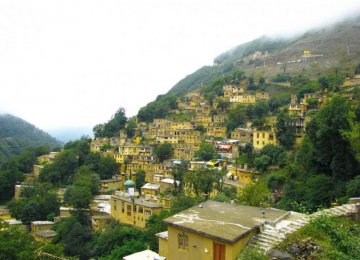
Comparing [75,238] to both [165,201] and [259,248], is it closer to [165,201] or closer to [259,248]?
[165,201]

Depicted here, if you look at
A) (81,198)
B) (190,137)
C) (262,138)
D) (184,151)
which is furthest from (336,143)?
(190,137)

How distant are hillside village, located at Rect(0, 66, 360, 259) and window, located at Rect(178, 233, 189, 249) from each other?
1.3 inches

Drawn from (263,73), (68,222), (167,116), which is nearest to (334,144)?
(68,222)

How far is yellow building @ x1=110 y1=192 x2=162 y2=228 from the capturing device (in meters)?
35.8

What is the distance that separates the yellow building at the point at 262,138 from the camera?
147 feet

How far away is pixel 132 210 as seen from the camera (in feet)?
122

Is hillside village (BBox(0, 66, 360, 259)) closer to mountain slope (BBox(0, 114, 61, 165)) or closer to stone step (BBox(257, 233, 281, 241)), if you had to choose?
stone step (BBox(257, 233, 281, 241))

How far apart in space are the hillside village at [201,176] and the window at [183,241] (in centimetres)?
3

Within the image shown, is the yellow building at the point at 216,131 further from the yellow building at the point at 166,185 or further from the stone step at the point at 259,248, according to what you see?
the stone step at the point at 259,248

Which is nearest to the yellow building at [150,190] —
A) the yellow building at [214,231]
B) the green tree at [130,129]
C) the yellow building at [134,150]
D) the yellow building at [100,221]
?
the yellow building at [100,221]

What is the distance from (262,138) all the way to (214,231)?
3632cm

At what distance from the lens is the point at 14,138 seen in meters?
111

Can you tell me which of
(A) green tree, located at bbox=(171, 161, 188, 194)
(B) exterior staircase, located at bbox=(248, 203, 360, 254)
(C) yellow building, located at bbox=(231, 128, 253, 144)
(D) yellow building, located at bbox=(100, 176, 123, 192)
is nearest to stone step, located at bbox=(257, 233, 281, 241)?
(B) exterior staircase, located at bbox=(248, 203, 360, 254)

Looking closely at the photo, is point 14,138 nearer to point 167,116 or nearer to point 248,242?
point 167,116
